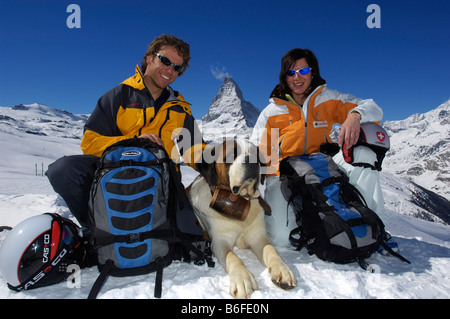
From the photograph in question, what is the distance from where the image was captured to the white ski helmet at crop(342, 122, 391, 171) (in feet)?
9.36

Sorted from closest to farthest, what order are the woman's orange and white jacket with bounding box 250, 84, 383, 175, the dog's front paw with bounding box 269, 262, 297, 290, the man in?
the dog's front paw with bounding box 269, 262, 297, 290 < the man < the woman's orange and white jacket with bounding box 250, 84, 383, 175

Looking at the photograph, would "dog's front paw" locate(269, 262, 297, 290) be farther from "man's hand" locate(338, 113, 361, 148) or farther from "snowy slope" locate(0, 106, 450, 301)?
"man's hand" locate(338, 113, 361, 148)

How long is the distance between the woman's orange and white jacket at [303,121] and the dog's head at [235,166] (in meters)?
0.71

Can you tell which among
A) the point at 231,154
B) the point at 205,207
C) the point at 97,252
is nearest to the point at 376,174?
the point at 231,154

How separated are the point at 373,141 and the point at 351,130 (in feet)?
0.84

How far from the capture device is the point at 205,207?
2688 millimetres

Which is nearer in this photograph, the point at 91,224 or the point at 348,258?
the point at 91,224

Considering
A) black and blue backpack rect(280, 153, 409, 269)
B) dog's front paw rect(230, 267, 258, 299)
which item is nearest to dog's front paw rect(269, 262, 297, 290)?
dog's front paw rect(230, 267, 258, 299)

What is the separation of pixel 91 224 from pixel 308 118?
8.90 feet

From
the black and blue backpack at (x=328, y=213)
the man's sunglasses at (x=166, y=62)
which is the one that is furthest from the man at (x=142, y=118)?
the black and blue backpack at (x=328, y=213)

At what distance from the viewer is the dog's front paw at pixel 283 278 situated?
191cm

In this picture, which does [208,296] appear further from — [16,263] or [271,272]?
[16,263]

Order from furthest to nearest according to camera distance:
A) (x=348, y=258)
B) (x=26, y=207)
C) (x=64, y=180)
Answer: (x=26, y=207) → (x=64, y=180) → (x=348, y=258)

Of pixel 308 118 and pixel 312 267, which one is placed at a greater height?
pixel 308 118
